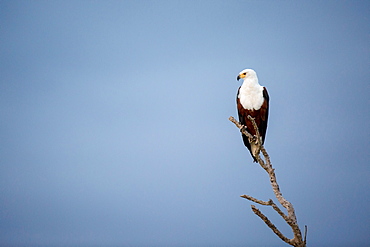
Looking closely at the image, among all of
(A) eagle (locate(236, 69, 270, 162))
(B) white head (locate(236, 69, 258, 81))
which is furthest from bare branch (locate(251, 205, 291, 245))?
(B) white head (locate(236, 69, 258, 81))

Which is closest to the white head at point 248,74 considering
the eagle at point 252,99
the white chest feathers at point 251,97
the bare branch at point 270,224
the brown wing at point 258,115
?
the eagle at point 252,99

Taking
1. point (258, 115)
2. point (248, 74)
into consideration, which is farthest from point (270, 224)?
point (248, 74)

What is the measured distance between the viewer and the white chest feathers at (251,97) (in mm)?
6633

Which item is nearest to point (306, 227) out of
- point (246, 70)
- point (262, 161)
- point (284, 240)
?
point (284, 240)

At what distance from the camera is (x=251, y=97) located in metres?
6.64

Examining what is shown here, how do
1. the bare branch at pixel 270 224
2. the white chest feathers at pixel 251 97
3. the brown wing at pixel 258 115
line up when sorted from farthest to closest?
the brown wing at pixel 258 115 → the white chest feathers at pixel 251 97 → the bare branch at pixel 270 224

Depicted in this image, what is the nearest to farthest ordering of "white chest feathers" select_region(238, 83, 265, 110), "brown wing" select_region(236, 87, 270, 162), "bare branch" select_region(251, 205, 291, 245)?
"bare branch" select_region(251, 205, 291, 245) → "white chest feathers" select_region(238, 83, 265, 110) → "brown wing" select_region(236, 87, 270, 162)

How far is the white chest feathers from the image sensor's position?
6.63 meters

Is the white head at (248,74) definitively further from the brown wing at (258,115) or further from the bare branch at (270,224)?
the bare branch at (270,224)

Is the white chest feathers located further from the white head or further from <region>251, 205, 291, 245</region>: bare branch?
<region>251, 205, 291, 245</region>: bare branch

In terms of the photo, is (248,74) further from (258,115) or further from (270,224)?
(270,224)

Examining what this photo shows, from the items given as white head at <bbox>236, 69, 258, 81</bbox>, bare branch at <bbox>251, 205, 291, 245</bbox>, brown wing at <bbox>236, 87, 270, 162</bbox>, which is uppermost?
white head at <bbox>236, 69, 258, 81</bbox>

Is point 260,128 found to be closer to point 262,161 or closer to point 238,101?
point 238,101

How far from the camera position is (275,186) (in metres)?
5.35
